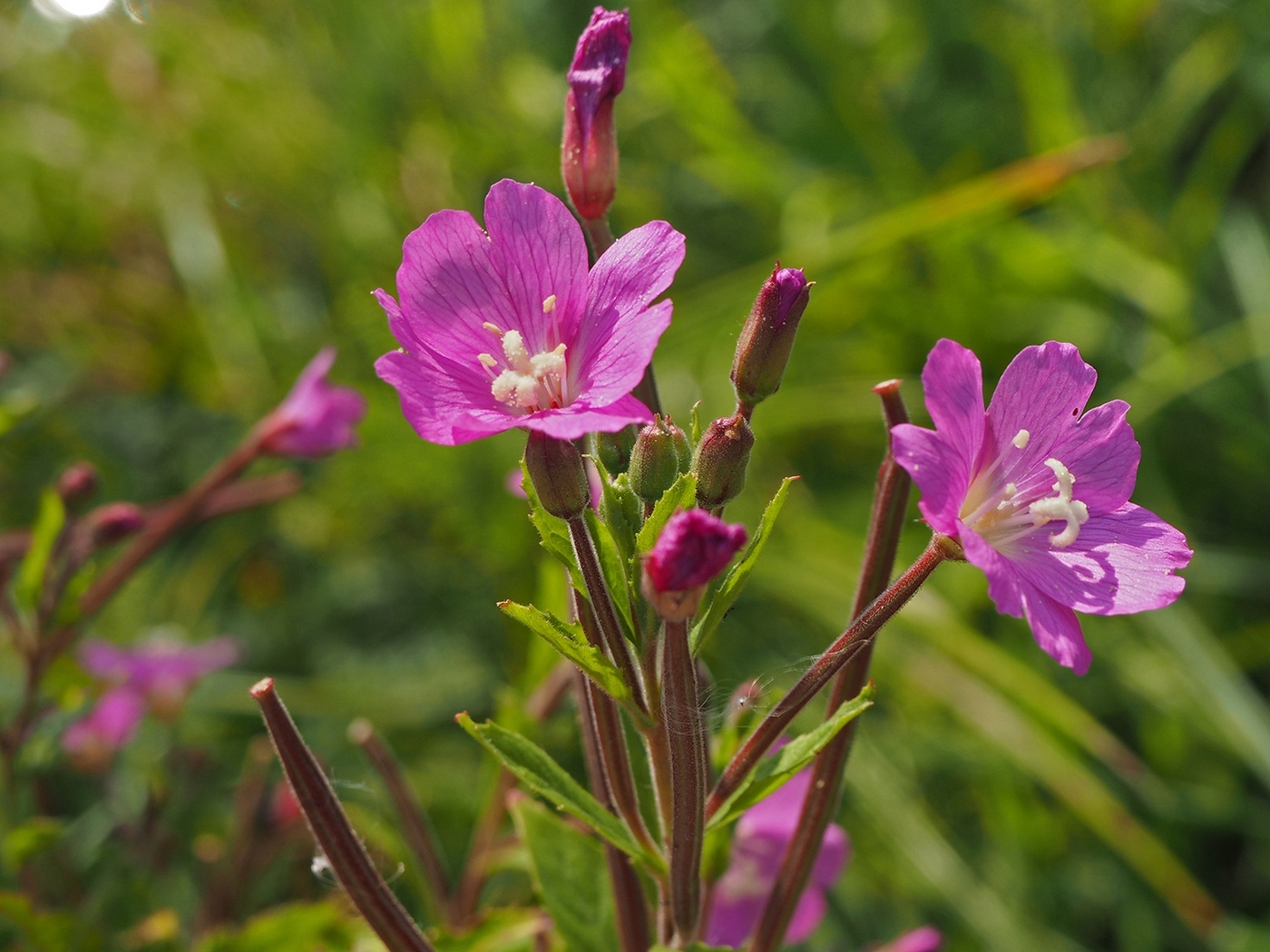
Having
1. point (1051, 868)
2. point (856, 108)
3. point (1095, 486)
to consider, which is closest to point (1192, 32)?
point (856, 108)

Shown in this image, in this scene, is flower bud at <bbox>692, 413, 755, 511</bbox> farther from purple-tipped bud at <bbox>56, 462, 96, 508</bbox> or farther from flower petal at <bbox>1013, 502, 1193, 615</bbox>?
purple-tipped bud at <bbox>56, 462, 96, 508</bbox>

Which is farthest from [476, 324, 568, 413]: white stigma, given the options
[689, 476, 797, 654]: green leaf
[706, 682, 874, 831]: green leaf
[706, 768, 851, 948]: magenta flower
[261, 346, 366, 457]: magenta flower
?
[261, 346, 366, 457]: magenta flower

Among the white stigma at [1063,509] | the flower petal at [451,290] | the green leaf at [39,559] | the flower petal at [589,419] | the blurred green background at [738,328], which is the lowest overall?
the blurred green background at [738,328]

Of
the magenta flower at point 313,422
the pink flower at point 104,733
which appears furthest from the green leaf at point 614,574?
the pink flower at point 104,733

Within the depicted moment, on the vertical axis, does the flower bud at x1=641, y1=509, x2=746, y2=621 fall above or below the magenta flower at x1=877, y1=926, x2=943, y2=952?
above

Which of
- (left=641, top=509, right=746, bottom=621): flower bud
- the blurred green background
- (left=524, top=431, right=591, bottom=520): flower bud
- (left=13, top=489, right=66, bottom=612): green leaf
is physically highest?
(left=524, top=431, right=591, bottom=520): flower bud

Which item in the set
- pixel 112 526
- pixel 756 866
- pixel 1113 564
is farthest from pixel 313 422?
pixel 1113 564

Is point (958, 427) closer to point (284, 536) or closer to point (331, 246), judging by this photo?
point (284, 536)

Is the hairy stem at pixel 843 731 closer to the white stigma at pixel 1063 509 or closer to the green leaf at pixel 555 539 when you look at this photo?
the white stigma at pixel 1063 509
